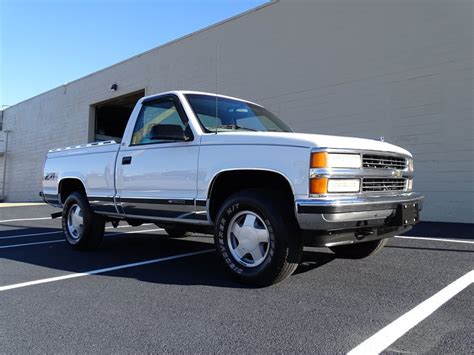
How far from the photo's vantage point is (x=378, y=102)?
1130 centimetres

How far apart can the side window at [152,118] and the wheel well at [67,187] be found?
5.59 feet

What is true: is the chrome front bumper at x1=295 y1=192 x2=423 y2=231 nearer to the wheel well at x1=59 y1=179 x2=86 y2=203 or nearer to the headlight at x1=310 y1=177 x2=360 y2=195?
the headlight at x1=310 y1=177 x2=360 y2=195

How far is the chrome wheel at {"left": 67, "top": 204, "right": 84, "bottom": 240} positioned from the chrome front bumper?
3.82 m

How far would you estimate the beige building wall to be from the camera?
32.9ft

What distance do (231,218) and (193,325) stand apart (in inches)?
50.8

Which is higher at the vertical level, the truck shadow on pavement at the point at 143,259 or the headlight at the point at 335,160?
the headlight at the point at 335,160

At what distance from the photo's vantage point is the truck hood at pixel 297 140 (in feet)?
12.4

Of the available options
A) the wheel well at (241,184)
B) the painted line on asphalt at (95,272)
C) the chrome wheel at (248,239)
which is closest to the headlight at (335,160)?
the wheel well at (241,184)

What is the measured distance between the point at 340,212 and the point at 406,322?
974 millimetres

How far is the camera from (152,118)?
5469 millimetres

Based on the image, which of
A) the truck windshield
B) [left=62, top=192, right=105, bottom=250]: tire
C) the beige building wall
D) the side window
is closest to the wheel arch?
[left=62, top=192, right=105, bottom=250]: tire

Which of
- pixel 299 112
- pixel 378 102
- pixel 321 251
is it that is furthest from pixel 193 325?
pixel 299 112

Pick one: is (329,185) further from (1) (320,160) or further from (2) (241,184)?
(2) (241,184)

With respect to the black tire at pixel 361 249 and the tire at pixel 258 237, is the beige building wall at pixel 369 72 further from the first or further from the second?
the tire at pixel 258 237
